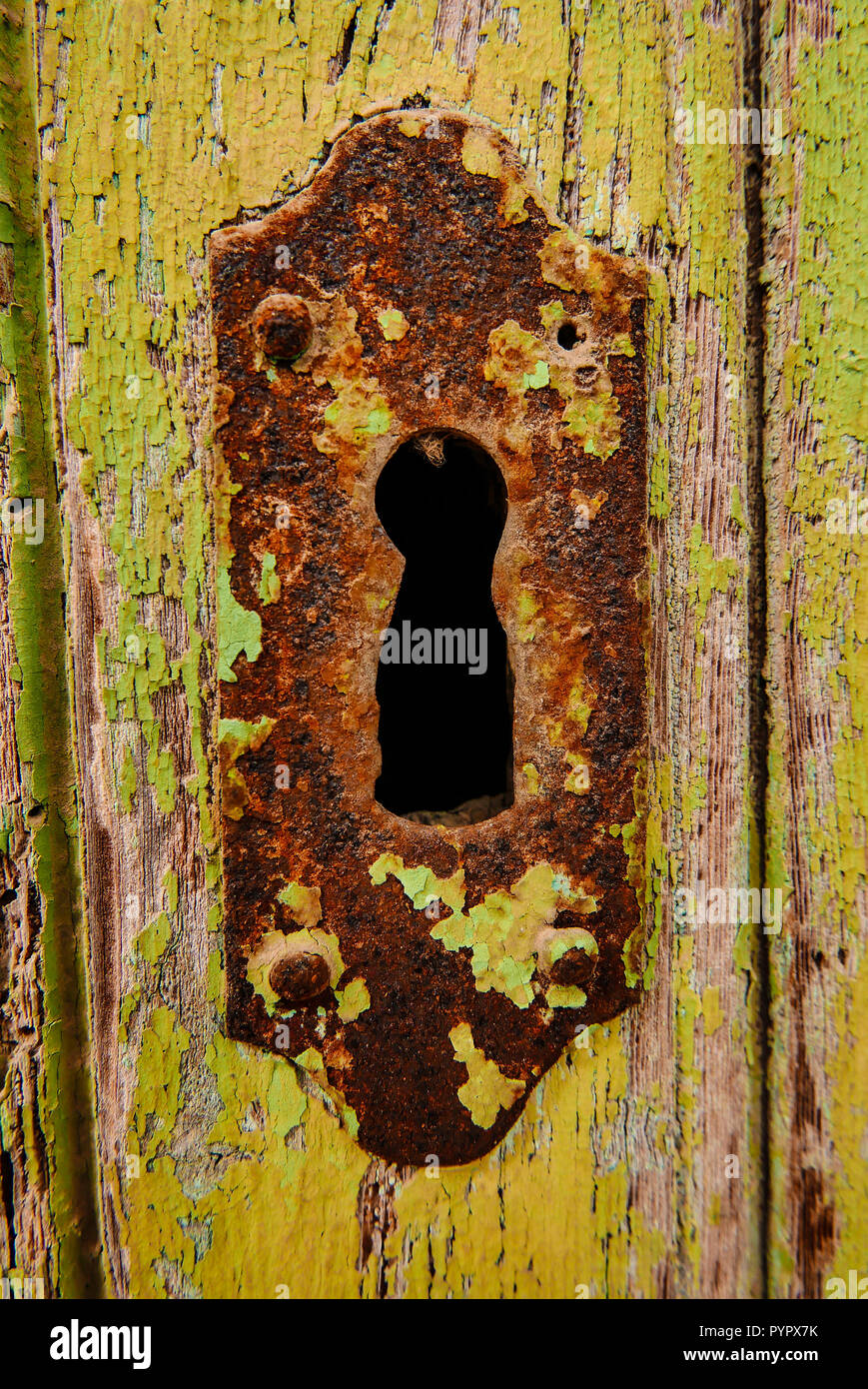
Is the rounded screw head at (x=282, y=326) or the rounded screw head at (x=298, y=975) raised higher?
the rounded screw head at (x=282, y=326)

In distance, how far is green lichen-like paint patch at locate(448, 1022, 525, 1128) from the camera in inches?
17.3

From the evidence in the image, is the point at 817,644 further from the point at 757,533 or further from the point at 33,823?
the point at 33,823

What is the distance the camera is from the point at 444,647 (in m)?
0.46

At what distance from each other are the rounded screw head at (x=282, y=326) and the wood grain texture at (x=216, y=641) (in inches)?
2.5

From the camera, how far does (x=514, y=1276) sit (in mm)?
477

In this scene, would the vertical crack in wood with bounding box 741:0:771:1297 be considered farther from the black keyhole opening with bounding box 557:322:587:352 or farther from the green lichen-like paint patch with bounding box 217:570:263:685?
the green lichen-like paint patch with bounding box 217:570:263:685

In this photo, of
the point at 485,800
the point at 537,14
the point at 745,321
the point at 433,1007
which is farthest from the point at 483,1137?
the point at 537,14

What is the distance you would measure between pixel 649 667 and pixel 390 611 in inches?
7.1

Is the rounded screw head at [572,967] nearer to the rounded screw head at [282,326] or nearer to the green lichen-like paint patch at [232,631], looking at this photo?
the green lichen-like paint patch at [232,631]

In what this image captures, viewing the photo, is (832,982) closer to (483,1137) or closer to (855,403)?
(483,1137)

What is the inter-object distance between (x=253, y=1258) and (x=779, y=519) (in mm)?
607

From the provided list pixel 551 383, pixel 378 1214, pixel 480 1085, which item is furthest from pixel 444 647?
pixel 378 1214

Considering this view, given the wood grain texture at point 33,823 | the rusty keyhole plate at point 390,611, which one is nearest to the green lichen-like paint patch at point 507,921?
the rusty keyhole plate at point 390,611

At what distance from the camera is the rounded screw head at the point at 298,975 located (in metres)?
0.41
